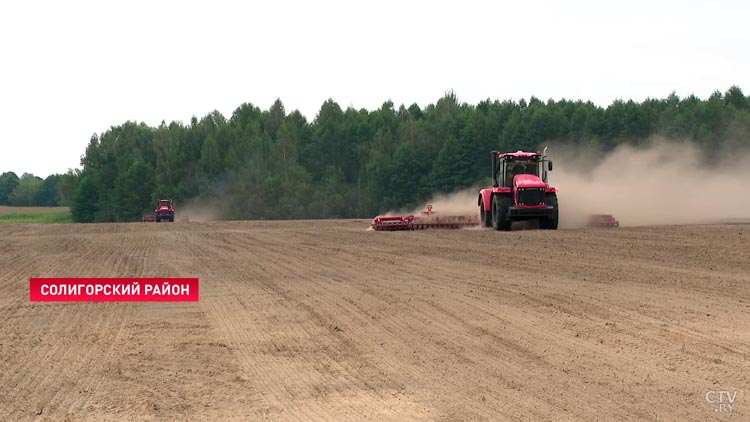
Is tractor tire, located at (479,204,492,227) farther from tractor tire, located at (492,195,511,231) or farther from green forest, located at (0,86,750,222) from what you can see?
green forest, located at (0,86,750,222)

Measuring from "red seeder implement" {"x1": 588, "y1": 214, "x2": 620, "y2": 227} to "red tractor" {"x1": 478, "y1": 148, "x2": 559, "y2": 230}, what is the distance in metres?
2.72

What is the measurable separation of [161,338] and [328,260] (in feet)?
33.4

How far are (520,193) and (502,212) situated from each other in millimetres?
920

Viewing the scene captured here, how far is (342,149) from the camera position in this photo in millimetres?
106750

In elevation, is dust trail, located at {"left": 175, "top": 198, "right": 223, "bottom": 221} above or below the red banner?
above

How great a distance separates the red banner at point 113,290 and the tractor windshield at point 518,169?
1523 centimetres

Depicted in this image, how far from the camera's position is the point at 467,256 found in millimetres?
20297

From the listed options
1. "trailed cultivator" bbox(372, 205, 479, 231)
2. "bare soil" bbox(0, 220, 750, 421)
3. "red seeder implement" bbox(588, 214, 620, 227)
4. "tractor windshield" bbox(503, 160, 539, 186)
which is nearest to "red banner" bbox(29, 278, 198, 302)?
"bare soil" bbox(0, 220, 750, 421)

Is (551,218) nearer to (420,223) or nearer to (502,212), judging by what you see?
(502,212)

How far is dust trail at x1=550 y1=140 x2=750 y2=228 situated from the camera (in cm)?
3462

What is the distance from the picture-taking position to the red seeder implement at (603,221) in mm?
29906

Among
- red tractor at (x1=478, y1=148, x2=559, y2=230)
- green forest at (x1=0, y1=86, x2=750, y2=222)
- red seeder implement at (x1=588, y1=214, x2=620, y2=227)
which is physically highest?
green forest at (x1=0, y1=86, x2=750, y2=222)

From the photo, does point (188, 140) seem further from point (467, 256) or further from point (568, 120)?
point (467, 256)

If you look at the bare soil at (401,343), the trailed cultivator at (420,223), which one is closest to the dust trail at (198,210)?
the trailed cultivator at (420,223)
